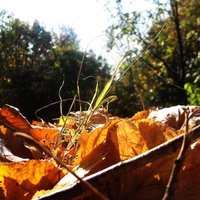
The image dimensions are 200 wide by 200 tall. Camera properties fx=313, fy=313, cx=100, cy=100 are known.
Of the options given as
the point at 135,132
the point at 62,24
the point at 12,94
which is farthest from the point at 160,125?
the point at 62,24

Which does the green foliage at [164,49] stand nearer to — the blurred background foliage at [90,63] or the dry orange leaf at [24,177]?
the blurred background foliage at [90,63]

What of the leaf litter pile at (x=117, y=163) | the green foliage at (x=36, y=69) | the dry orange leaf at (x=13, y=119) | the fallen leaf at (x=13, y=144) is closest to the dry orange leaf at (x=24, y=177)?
the leaf litter pile at (x=117, y=163)

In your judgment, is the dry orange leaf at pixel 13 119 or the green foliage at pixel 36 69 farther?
the green foliage at pixel 36 69

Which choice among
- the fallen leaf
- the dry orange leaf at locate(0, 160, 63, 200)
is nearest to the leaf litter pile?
the dry orange leaf at locate(0, 160, 63, 200)

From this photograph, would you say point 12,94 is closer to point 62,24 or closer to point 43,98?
point 43,98

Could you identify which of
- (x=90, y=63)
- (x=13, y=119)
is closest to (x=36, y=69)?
(x=90, y=63)

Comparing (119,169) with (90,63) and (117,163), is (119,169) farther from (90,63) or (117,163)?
(90,63)

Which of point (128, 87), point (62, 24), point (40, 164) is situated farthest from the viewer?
point (62, 24)
